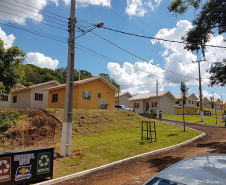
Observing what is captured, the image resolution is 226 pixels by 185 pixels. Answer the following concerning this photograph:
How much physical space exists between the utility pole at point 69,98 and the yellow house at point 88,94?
1374cm

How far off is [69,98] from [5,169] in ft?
16.2

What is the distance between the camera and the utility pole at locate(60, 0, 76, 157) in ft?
30.6

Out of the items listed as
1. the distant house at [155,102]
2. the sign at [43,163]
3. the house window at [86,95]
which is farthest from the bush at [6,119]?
the distant house at [155,102]

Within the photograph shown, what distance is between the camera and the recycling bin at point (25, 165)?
5.32 metres

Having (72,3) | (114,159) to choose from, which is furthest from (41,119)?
(72,3)

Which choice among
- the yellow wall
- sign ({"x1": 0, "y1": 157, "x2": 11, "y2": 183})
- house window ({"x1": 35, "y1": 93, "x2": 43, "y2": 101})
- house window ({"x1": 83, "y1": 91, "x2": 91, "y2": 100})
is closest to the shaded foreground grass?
sign ({"x1": 0, "y1": 157, "x2": 11, "y2": 183})

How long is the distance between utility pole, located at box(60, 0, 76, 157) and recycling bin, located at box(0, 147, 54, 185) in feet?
9.36

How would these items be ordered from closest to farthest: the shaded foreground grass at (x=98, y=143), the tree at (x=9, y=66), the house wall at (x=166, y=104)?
the shaded foreground grass at (x=98, y=143) → the tree at (x=9, y=66) → the house wall at (x=166, y=104)

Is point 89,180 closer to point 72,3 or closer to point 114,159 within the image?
point 114,159

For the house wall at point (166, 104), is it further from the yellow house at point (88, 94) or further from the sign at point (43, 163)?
the sign at point (43, 163)

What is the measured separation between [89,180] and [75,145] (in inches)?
201

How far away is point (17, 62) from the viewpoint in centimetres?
1395

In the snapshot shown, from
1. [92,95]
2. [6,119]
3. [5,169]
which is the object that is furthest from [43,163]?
[92,95]

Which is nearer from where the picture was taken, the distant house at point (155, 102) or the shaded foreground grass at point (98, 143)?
the shaded foreground grass at point (98, 143)
